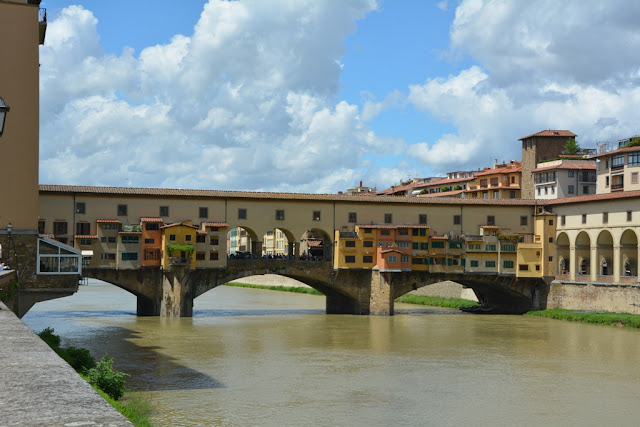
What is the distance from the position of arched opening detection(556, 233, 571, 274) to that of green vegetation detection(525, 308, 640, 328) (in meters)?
3.81

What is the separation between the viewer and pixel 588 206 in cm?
4619

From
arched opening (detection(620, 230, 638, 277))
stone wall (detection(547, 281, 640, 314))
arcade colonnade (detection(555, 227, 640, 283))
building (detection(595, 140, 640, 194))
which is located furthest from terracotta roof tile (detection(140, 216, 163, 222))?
building (detection(595, 140, 640, 194))

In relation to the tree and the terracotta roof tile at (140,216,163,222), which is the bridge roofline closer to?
the terracotta roof tile at (140,216,163,222)

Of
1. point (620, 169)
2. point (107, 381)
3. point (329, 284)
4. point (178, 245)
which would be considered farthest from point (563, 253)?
point (107, 381)

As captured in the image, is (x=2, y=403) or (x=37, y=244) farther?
(x=37, y=244)

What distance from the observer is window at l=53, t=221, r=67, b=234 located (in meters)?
41.8

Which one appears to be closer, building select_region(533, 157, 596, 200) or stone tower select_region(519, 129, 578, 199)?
building select_region(533, 157, 596, 200)

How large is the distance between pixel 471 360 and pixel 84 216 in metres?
22.7

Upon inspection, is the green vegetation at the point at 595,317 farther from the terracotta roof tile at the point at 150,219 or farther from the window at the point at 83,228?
the window at the point at 83,228

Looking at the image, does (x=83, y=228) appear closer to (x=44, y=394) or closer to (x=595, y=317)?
(x=595, y=317)

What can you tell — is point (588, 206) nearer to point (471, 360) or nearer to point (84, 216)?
point (471, 360)

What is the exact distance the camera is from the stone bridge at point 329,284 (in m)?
42.4

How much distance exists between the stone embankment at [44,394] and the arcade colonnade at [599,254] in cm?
3919

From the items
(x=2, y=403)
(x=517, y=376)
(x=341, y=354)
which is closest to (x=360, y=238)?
(x=341, y=354)
